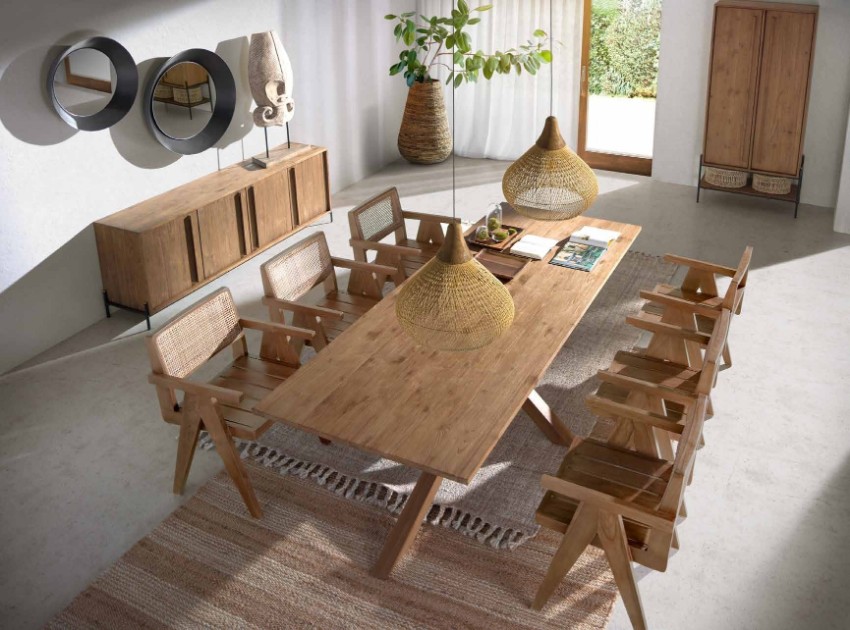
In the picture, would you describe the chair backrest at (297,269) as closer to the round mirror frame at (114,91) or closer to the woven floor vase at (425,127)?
the round mirror frame at (114,91)

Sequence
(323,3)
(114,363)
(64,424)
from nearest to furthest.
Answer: (64,424), (114,363), (323,3)

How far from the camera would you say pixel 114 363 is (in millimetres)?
5895

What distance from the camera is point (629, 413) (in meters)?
4.16

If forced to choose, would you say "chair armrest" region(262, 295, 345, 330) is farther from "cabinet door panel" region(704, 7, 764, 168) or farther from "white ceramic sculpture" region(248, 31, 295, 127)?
"cabinet door panel" region(704, 7, 764, 168)

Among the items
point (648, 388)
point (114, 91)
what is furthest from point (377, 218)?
point (648, 388)

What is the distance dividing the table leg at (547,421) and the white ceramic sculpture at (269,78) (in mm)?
3331

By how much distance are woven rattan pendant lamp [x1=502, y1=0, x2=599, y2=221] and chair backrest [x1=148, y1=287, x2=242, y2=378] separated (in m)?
1.49

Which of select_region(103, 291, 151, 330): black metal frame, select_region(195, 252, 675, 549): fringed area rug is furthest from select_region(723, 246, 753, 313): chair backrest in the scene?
select_region(103, 291, 151, 330): black metal frame

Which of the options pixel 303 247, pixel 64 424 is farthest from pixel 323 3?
pixel 64 424

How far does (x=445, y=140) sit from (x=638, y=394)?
16.5 ft

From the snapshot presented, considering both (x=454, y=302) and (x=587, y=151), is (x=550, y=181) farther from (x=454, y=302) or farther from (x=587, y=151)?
(x=587, y=151)

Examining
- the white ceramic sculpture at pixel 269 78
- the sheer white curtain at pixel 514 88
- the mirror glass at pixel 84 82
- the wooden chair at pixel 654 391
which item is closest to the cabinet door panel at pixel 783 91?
the sheer white curtain at pixel 514 88

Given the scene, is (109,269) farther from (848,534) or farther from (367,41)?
(848,534)

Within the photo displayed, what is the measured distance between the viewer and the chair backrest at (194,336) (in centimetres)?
434
